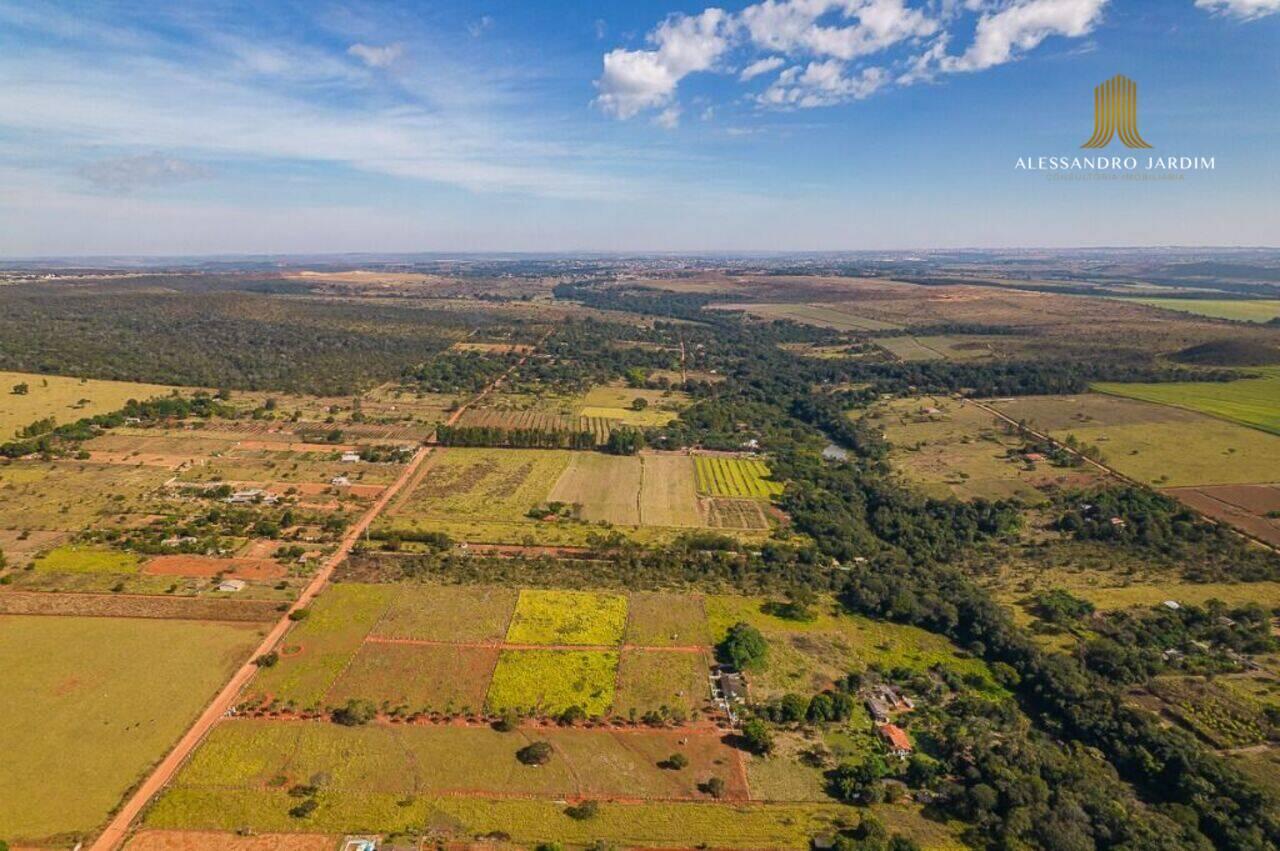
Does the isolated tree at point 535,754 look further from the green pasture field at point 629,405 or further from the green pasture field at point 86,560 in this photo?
the green pasture field at point 629,405

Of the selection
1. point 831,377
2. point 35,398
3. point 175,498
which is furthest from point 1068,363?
point 35,398

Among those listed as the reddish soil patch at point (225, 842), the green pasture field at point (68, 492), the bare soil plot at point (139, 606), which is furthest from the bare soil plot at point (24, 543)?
the reddish soil patch at point (225, 842)

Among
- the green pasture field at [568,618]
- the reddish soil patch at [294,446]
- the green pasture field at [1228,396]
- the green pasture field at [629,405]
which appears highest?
the green pasture field at [1228,396]

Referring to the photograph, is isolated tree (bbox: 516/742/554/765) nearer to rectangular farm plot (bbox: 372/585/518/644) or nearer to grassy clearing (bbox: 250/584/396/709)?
rectangular farm plot (bbox: 372/585/518/644)

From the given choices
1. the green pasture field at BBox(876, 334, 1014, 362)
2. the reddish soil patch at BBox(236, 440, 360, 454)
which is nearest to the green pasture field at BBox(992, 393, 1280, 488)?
the green pasture field at BBox(876, 334, 1014, 362)

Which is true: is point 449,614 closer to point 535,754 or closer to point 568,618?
point 568,618
